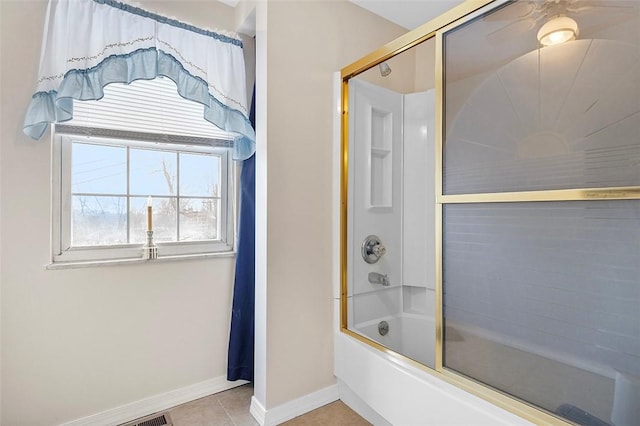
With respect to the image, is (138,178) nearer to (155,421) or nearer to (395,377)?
(155,421)

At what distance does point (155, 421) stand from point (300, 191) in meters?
1.49

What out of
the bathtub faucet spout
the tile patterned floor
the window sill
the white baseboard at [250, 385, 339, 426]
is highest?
the window sill

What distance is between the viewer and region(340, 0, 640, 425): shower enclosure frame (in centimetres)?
105

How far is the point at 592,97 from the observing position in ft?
3.27

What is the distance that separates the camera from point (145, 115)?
183cm

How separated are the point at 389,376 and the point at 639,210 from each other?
118cm

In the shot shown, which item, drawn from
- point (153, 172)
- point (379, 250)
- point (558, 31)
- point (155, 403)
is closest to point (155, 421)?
point (155, 403)

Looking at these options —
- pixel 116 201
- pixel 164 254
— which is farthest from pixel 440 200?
pixel 116 201

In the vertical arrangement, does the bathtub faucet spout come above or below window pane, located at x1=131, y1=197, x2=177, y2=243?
below

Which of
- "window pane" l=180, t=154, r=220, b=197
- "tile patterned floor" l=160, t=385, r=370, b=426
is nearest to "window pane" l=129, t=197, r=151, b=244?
"window pane" l=180, t=154, r=220, b=197

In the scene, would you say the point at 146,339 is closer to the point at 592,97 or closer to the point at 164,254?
the point at 164,254

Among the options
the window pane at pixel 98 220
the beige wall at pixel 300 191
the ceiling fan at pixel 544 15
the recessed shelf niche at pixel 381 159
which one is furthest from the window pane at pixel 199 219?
the ceiling fan at pixel 544 15

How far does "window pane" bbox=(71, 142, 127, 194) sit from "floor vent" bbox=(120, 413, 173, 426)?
125cm

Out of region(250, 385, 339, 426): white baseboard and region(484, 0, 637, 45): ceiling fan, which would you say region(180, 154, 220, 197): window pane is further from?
region(484, 0, 637, 45): ceiling fan
